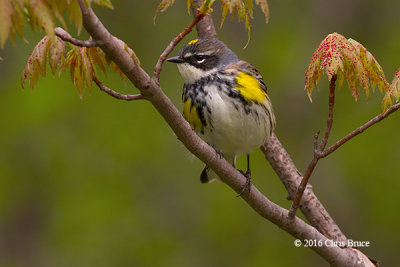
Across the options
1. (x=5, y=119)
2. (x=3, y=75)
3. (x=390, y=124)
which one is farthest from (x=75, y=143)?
(x=390, y=124)

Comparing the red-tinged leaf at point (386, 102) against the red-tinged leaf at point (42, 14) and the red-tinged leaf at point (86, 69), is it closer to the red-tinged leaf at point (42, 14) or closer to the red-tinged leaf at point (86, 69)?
the red-tinged leaf at point (86, 69)

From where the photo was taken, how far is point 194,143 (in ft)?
9.98

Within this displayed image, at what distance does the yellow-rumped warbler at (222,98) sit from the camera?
4.08 metres

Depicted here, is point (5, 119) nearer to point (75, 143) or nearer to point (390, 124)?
point (75, 143)

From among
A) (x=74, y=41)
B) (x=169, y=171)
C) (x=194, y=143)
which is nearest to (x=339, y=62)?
(x=194, y=143)

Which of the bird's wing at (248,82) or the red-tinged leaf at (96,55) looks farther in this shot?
the bird's wing at (248,82)

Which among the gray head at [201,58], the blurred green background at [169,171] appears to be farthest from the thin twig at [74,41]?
the blurred green background at [169,171]

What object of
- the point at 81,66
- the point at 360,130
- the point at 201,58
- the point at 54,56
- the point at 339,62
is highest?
the point at 54,56

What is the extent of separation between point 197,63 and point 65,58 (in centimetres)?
137

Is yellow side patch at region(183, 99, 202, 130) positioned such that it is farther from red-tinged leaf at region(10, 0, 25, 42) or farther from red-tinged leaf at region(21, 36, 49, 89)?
red-tinged leaf at region(10, 0, 25, 42)

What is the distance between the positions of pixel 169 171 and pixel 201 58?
10.8 ft

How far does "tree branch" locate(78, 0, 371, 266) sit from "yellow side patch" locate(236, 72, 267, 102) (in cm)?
79

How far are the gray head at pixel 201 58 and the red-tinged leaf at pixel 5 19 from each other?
2.37 meters

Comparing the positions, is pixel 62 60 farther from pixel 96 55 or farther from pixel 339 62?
pixel 339 62
